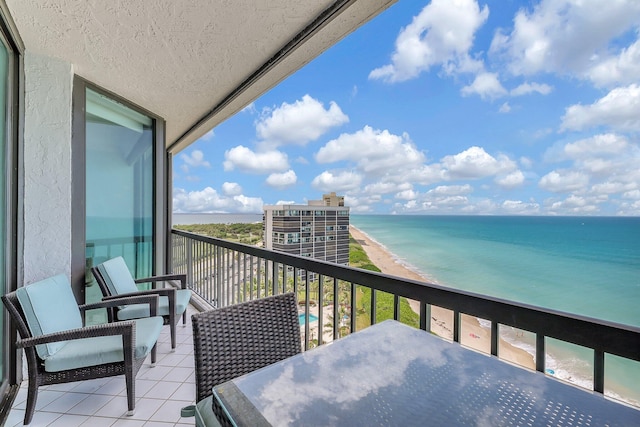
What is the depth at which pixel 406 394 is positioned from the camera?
2.86 feet

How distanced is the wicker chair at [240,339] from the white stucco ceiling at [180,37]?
1.77 meters

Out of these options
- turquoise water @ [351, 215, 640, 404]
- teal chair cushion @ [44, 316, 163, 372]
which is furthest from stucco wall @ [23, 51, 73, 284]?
turquoise water @ [351, 215, 640, 404]

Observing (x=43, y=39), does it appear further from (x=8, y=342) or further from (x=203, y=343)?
(x=203, y=343)

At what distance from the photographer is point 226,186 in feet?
52.0

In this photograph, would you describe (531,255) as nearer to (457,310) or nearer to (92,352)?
(457,310)

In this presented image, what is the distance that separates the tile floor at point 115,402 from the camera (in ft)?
6.08

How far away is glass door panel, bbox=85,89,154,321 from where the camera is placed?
9.89ft

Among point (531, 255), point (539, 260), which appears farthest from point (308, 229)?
point (531, 255)

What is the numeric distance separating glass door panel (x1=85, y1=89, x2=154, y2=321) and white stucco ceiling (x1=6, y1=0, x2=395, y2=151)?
16.6 inches

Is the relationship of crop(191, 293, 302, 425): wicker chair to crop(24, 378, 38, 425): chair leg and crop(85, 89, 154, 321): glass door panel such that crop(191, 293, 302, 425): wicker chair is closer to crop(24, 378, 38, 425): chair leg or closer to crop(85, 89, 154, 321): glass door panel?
crop(24, 378, 38, 425): chair leg

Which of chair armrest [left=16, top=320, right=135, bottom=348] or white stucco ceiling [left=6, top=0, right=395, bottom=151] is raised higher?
white stucco ceiling [left=6, top=0, right=395, bottom=151]

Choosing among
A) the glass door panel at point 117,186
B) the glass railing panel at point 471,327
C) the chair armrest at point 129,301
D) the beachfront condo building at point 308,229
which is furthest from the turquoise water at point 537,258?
the glass door panel at point 117,186

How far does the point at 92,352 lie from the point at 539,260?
1254 centimetres

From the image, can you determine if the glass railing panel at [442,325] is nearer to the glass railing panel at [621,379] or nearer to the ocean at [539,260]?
the ocean at [539,260]
